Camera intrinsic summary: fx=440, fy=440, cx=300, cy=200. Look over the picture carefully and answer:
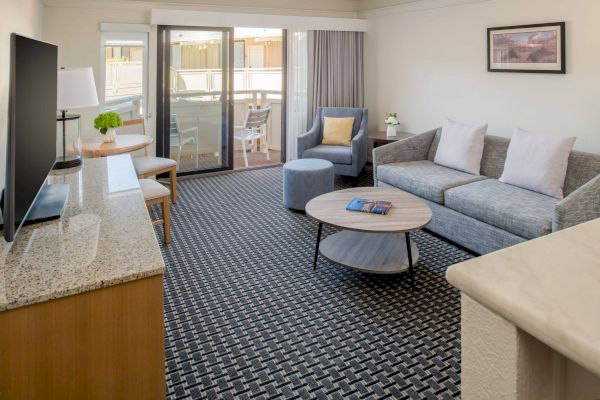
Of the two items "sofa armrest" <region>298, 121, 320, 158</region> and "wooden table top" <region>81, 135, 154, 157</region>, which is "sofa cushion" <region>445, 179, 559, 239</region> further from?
"wooden table top" <region>81, 135, 154, 157</region>

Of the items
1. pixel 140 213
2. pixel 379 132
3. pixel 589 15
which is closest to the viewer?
pixel 140 213

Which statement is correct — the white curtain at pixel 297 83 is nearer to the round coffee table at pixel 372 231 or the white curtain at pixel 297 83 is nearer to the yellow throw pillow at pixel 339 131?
the yellow throw pillow at pixel 339 131

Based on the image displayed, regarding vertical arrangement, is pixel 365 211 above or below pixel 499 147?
below

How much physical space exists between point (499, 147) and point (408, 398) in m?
2.84

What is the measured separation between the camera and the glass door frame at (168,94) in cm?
535

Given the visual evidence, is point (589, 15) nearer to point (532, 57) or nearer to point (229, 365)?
point (532, 57)

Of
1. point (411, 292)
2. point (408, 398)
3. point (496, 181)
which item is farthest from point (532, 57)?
point (408, 398)

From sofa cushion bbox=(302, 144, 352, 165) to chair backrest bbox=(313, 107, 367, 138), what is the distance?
0.39 meters

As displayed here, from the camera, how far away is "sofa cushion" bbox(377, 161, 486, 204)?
12.5ft

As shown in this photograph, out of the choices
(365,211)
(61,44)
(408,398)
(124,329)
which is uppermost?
(61,44)

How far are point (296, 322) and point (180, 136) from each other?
3838mm

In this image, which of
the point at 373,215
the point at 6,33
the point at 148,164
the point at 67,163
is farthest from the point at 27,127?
the point at 148,164

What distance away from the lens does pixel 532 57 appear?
409 centimetres

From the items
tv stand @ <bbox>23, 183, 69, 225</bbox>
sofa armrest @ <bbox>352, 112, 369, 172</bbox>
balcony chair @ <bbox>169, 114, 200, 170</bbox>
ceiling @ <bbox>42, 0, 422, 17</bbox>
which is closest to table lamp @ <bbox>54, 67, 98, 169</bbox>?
tv stand @ <bbox>23, 183, 69, 225</bbox>
